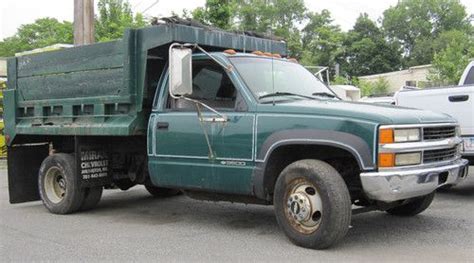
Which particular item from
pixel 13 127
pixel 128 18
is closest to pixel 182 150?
pixel 13 127

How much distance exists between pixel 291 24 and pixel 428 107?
86.8 m

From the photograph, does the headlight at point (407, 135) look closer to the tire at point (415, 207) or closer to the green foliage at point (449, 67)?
the tire at point (415, 207)

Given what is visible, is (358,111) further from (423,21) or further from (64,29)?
(423,21)

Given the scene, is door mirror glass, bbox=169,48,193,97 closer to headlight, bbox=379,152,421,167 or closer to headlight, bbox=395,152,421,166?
headlight, bbox=379,152,421,167

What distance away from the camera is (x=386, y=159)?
529 centimetres

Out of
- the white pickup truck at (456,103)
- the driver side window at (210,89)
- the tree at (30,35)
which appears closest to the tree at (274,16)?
the tree at (30,35)

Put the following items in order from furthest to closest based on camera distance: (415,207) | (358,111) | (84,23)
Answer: (84,23) < (415,207) < (358,111)

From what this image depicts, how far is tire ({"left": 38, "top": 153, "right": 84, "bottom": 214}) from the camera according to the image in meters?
7.96

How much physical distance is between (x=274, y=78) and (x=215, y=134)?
985mm

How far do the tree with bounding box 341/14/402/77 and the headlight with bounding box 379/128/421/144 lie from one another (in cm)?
6230

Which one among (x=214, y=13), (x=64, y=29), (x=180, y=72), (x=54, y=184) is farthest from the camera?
(x=64, y=29)

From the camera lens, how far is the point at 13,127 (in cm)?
884

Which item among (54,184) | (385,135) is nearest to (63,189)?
(54,184)

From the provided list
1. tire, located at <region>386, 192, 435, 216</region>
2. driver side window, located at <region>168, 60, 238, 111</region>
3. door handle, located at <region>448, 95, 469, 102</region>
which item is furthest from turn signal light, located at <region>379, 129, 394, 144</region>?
door handle, located at <region>448, 95, 469, 102</region>
